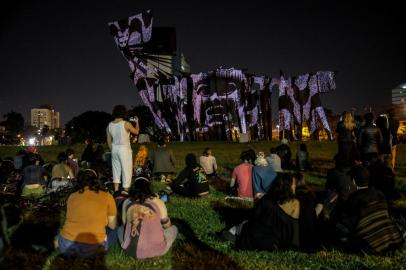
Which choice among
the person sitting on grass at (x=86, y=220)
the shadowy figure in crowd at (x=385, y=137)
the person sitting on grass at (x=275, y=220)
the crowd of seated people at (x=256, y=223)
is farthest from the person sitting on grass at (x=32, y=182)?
the shadowy figure in crowd at (x=385, y=137)

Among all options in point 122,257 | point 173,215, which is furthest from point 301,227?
point 173,215

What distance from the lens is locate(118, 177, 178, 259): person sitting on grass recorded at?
5.69 m

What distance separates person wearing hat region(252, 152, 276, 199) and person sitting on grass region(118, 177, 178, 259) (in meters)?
4.41

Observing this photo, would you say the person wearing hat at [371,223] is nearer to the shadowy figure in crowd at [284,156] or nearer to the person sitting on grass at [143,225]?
the person sitting on grass at [143,225]

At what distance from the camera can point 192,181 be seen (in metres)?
10.7

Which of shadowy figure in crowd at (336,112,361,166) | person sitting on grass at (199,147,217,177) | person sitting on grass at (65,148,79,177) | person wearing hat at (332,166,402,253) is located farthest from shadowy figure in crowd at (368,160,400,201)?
person sitting on grass at (65,148,79,177)

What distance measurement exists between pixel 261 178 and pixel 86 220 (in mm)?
5233

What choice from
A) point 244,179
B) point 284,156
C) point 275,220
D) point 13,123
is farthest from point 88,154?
point 13,123

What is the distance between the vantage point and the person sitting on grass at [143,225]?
5691 millimetres

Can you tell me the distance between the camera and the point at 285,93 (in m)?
50.2

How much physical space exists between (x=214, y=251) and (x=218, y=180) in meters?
8.26

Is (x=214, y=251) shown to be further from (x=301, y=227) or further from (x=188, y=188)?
(x=188, y=188)

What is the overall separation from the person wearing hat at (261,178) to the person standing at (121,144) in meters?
3.03

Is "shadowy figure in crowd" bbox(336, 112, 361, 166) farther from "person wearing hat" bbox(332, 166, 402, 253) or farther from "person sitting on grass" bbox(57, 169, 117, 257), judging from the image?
"person sitting on grass" bbox(57, 169, 117, 257)
